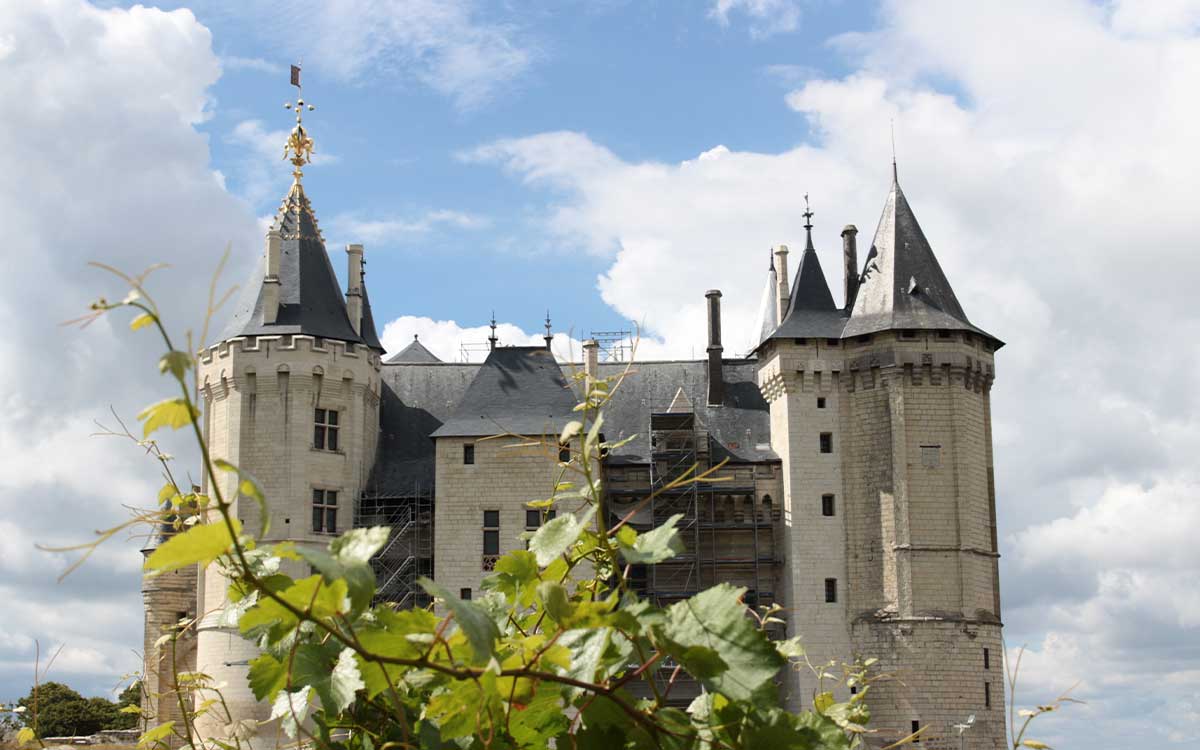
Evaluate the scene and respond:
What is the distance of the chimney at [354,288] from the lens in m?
43.4

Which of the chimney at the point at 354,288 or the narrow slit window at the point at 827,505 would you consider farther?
the chimney at the point at 354,288

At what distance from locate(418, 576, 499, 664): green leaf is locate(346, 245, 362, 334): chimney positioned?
41.7m

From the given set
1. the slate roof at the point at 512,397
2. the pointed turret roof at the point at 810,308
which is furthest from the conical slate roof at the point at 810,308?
the slate roof at the point at 512,397

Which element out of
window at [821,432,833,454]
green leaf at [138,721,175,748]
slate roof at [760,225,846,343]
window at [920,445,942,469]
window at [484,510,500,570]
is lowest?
green leaf at [138,721,175,748]

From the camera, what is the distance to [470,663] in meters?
1.96

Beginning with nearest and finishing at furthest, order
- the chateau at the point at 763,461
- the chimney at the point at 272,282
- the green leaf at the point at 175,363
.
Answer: the green leaf at the point at 175,363 → the chateau at the point at 763,461 → the chimney at the point at 272,282

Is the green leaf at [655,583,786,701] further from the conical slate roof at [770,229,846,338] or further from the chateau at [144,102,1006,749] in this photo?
the conical slate roof at [770,229,846,338]

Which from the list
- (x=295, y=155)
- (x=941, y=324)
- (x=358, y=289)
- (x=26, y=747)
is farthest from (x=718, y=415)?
(x=26, y=747)

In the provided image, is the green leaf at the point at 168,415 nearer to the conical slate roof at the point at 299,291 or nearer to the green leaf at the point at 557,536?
the green leaf at the point at 557,536

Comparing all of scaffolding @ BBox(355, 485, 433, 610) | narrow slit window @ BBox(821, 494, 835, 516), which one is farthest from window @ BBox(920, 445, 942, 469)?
scaffolding @ BBox(355, 485, 433, 610)

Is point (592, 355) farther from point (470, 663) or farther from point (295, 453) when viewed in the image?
point (470, 663)

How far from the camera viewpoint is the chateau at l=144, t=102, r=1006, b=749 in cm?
3778

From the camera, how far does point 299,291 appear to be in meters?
42.1

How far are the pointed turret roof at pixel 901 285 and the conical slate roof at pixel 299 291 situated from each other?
51.2 ft
